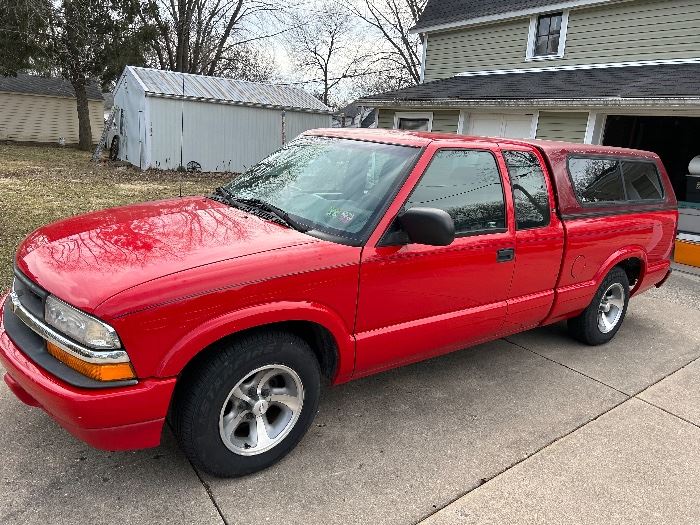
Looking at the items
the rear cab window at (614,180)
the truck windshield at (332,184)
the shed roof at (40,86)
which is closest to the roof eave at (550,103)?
the rear cab window at (614,180)

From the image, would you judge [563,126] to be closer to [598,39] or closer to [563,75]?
[563,75]

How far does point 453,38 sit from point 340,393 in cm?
1495

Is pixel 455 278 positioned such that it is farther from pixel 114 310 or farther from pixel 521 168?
pixel 114 310

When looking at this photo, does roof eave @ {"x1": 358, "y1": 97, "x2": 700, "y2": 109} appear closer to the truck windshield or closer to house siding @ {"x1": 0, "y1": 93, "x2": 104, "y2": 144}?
the truck windshield

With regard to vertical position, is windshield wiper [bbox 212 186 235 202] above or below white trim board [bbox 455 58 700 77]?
below

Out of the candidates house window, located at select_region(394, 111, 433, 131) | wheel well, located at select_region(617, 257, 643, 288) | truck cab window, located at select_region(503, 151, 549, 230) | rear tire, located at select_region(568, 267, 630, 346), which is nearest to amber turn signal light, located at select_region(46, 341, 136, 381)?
truck cab window, located at select_region(503, 151, 549, 230)

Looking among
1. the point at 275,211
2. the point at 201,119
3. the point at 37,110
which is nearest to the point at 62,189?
the point at 201,119

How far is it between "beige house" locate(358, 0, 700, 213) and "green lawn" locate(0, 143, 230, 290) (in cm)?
661

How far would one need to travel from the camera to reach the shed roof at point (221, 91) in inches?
698

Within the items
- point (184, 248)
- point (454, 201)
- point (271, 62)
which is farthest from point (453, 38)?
point (271, 62)

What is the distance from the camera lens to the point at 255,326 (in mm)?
2443

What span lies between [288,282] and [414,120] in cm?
1370

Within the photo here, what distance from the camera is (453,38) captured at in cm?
1584

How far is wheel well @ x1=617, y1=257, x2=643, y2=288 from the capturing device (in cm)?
466
